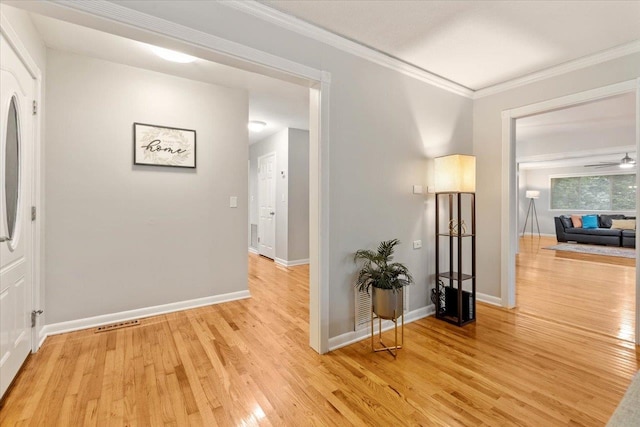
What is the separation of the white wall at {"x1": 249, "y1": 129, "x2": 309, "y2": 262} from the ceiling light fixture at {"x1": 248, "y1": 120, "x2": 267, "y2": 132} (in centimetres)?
44

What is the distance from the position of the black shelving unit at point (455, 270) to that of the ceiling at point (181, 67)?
86.9 inches

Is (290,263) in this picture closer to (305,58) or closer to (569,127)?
(305,58)

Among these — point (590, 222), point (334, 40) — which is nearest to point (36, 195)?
point (334, 40)

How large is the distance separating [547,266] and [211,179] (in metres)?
6.10

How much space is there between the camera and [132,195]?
9.95ft

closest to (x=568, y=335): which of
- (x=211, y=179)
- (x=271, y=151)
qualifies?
(x=211, y=179)

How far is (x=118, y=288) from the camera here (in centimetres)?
295

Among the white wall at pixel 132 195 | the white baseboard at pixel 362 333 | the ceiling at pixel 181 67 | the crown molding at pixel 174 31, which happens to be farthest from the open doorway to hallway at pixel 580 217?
the white wall at pixel 132 195

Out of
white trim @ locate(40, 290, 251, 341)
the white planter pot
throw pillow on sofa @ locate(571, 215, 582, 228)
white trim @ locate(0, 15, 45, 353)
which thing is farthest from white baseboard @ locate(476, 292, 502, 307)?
throw pillow on sofa @ locate(571, 215, 582, 228)

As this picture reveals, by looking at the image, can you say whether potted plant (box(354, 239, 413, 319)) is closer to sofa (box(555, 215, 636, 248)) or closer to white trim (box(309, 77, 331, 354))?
white trim (box(309, 77, 331, 354))

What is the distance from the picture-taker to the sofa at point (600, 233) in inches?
296

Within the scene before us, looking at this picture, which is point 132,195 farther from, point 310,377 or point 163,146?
point 310,377

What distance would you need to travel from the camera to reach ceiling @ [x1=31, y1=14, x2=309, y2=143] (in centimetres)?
239

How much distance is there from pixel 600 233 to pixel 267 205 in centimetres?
879
